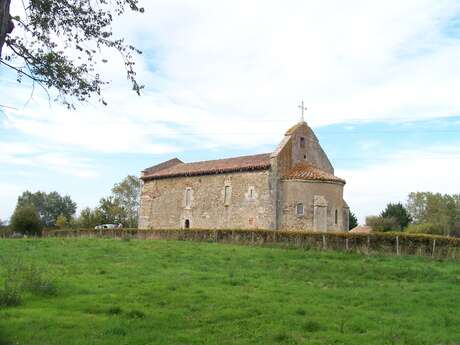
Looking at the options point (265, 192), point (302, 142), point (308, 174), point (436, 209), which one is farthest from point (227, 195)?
point (436, 209)

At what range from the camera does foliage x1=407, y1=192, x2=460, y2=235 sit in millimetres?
79688

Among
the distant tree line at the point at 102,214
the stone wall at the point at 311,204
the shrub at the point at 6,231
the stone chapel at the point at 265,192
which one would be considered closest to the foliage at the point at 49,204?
the distant tree line at the point at 102,214

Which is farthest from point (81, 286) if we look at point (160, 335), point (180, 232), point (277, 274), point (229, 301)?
point (180, 232)

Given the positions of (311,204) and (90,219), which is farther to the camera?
(90,219)

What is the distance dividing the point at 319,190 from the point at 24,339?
1184 inches

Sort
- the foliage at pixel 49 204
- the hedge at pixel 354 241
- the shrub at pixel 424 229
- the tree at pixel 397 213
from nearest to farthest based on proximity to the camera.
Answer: the hedge at pixel 354 241
the shrub at pixel 424 229
the tree at pixel 397 213
the foliage at pixel 49 204

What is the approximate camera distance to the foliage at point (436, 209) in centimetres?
7969

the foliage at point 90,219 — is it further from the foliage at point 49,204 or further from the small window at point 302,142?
the small window at point 302,142

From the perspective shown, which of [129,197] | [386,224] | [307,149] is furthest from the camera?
[129,197]

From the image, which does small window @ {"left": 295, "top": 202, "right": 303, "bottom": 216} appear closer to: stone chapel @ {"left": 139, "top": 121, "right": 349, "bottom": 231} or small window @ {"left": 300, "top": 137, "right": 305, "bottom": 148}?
stone chapel @ {"left": 139, "top": 121, "right": 349, "bottom": 231}

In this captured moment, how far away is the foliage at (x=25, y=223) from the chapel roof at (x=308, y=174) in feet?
103

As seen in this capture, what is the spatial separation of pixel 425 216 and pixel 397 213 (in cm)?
1874

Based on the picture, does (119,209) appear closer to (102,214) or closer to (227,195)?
(102,214)

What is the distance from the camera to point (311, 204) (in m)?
37.3
